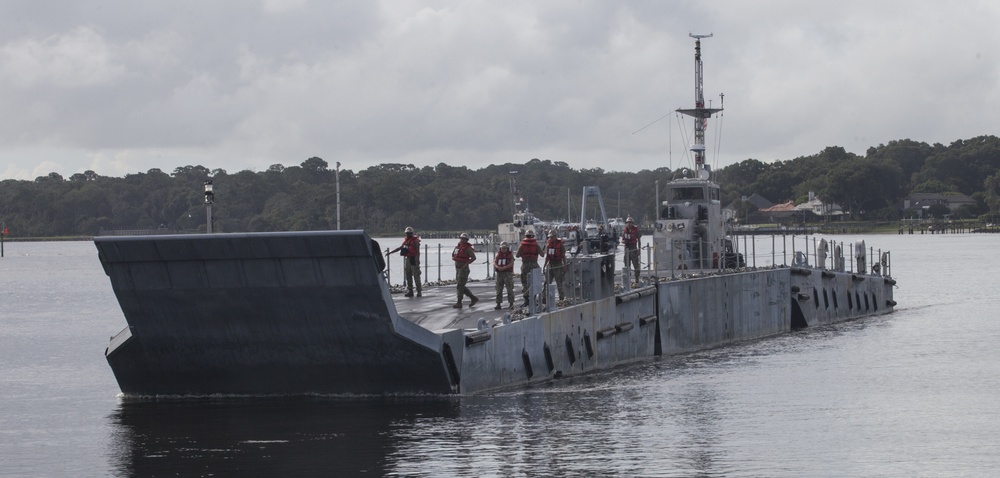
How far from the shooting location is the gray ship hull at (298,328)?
22.1m

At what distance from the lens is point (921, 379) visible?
2995cm

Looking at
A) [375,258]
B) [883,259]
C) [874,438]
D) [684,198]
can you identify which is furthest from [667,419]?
[883,259]

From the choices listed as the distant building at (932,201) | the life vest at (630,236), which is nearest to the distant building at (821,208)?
the distant building at (932,201)

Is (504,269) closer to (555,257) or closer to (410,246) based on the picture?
(555,257)

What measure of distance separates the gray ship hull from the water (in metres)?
0.46

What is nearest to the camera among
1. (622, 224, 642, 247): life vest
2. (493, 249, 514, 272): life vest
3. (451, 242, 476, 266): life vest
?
(493, 249, 514, 272): life vest

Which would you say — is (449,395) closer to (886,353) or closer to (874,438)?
(874,438)

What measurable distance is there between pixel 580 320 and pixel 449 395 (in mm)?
4946

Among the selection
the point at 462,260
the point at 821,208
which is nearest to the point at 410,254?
the point at 462,260

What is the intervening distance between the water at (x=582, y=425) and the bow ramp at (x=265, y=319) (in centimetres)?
54

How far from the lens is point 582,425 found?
72.6 ft

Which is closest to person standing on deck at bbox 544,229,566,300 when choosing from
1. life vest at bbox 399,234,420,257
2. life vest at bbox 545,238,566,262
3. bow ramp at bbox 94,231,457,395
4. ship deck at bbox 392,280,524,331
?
life vest at bbox 545,238,566,262

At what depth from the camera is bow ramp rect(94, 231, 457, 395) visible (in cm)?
2202

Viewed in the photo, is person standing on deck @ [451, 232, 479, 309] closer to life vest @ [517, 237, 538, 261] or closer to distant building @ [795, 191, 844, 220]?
life vest @ [517, 237, 538, 261]
